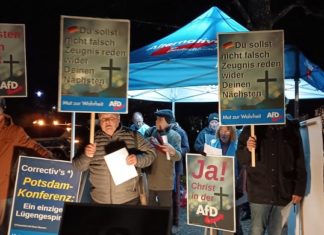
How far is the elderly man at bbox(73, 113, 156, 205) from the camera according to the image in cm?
486

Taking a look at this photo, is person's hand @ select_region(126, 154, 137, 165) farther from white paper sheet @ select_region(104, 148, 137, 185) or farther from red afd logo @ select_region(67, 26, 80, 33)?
red afd logo @ select_region(67, 26, 80, 33)

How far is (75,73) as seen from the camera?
495cm

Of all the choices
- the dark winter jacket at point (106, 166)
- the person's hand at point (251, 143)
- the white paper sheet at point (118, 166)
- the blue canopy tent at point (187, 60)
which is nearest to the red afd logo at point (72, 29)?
the dark winter jacket at point (106, 166)

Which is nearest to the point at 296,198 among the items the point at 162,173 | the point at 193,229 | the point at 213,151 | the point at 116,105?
the point at 213,151

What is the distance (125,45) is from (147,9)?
41.7ft

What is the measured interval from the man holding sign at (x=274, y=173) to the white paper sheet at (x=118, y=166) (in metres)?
1.20

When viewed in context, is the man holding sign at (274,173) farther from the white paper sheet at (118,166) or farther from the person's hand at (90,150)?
the person's hand at (90,150)

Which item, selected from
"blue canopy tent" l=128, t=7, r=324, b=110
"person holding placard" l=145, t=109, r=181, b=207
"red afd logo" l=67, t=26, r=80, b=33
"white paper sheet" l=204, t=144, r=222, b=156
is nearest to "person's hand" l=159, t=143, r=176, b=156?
"person holding placard" l=145, t=109, r=181, b=207

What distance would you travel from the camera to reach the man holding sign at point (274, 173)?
16.3ft

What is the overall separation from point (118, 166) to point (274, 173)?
1.54 m

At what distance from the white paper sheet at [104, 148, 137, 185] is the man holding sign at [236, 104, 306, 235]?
120cm

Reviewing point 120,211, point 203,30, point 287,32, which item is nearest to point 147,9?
point 287,32

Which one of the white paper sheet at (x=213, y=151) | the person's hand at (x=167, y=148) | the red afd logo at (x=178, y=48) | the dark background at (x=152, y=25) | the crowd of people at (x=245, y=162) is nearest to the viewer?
the crowd of people at (x=245, y=162)

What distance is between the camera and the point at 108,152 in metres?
4.94
